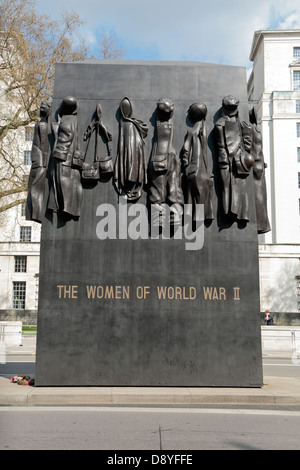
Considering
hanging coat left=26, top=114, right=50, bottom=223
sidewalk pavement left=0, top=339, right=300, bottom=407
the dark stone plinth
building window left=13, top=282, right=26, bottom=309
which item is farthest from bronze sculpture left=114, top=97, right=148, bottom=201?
building window left=13, top=282, right=26, bottom=309

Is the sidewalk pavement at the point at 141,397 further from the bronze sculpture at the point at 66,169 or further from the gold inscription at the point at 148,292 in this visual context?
the bronze sculpture at the point at 66,169

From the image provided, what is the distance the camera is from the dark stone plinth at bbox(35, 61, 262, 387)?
9.98 m

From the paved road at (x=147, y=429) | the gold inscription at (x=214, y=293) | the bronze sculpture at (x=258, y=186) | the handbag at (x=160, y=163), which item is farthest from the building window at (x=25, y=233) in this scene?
the paved road at (x=147, y=429)

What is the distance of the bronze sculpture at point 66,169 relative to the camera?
10328 mm

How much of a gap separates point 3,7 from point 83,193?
2460cm

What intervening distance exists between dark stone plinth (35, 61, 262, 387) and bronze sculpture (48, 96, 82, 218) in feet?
0.82

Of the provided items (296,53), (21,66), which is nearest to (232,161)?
(21,66)

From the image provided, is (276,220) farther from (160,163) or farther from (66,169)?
(66,169)

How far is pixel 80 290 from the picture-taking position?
1022cm

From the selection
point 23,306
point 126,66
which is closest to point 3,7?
point 126,66
